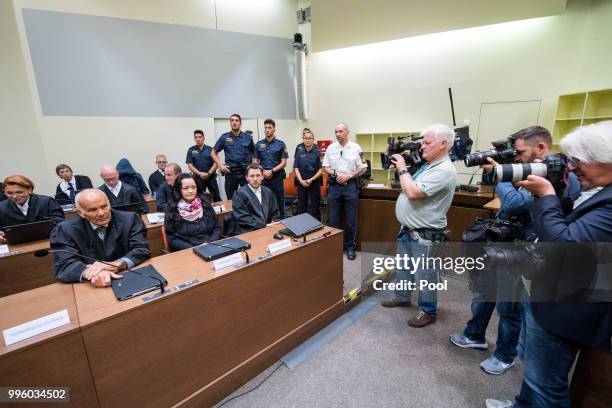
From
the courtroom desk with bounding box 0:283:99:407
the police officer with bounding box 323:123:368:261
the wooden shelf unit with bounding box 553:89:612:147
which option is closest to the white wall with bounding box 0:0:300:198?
the police officer with bounding box 323:123:368:261

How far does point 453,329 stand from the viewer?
207 cm

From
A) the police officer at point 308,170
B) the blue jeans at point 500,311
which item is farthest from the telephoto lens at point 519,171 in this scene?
the police officer at point 308,170

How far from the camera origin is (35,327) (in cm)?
99

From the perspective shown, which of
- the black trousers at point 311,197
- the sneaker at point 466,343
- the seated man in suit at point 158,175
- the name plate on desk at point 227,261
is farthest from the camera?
the seated man in suit at point 158,175

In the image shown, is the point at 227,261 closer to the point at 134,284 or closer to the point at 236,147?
the point at 134,284

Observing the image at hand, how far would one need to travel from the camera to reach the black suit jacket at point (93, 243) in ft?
4.55

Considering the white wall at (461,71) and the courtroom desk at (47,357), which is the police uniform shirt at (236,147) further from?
the courtroom desk at (47,357)

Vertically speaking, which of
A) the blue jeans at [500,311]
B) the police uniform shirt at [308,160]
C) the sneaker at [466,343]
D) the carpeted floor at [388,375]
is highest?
the police uniform shirt at [308,160]

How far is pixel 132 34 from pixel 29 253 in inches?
145

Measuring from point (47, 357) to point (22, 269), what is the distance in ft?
5.15

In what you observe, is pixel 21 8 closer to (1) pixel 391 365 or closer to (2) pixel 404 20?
Result: (2) pixel 404 20

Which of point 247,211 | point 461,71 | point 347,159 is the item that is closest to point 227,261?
point 247,211

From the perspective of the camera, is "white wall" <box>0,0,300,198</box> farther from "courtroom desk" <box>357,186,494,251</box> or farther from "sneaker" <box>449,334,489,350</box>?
"sneaker" <box>449,334,489,350</box>

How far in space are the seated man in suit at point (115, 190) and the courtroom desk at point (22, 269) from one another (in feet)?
3.15
